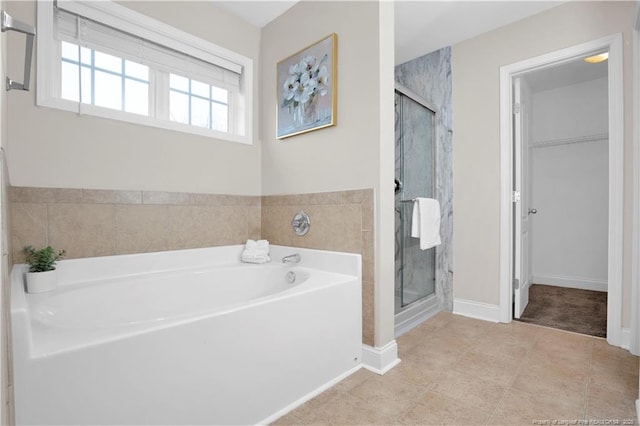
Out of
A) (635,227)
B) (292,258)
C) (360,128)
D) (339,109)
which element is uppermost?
(339,109)

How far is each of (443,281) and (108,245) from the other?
2.64 m

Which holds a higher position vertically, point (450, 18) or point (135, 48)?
point (450, 18)

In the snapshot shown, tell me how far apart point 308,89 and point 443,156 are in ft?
4.86

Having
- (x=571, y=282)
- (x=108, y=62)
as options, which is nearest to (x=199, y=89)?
(x=108, y=62)

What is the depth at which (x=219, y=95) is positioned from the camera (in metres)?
2.52

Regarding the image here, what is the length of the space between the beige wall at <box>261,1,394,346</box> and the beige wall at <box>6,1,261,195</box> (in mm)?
525

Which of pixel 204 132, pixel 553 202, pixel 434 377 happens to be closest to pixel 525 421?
pixel 434 377

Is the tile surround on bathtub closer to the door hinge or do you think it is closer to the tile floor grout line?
the tile floor grout line

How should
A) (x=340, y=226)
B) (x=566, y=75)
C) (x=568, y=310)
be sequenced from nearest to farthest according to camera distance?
(x=340, y=226)
(x=568, y=310)
(x=566, y=75)

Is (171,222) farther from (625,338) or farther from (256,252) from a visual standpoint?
(625,338)

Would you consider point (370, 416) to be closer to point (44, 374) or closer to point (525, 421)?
point (525, 421)

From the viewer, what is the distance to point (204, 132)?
7.39ft

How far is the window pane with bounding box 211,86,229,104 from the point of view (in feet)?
8.16

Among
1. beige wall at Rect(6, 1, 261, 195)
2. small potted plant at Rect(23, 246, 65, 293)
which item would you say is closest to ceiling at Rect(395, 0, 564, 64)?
→ beige wall at Rect(6, 1, 261, 195)
